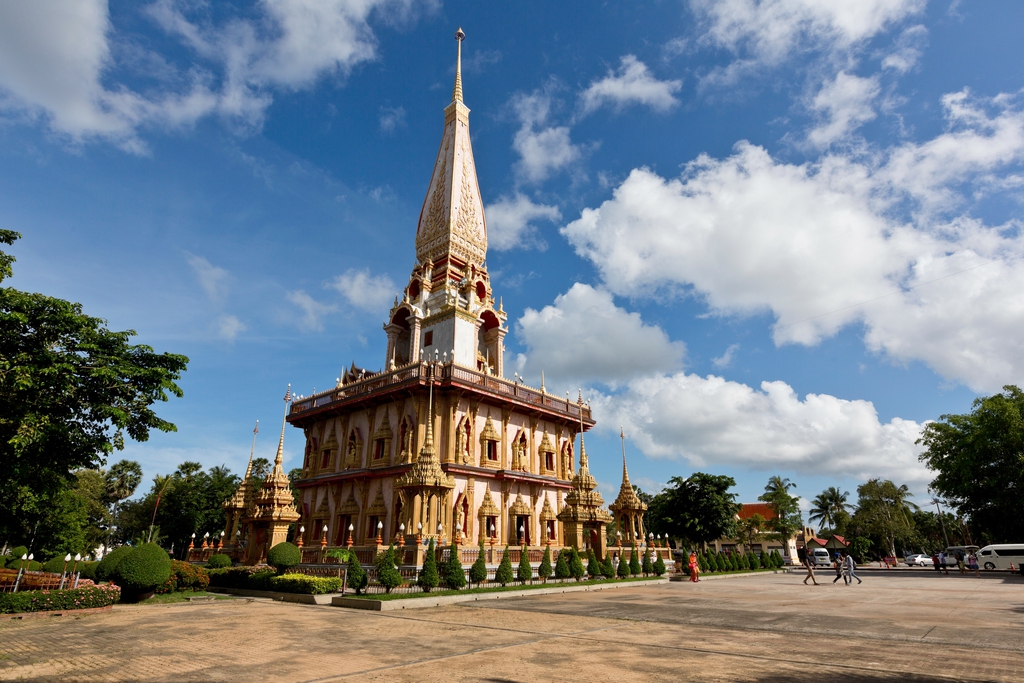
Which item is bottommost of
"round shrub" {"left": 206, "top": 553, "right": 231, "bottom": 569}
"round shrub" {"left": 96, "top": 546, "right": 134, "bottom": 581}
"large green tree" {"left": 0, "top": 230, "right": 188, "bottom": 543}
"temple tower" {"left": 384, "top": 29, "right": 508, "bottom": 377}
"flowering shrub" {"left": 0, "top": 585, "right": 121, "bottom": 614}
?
"flowering shrub" {"left": 0, "top": 585, "right": 121, "bottom": 614}

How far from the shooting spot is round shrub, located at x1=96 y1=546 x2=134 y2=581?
1920 cm

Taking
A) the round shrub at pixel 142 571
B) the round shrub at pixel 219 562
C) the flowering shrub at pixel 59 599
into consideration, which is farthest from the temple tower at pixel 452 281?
the flowering shrub at pixel 59 599

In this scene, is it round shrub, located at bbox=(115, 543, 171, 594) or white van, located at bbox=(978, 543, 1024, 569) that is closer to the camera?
round shrub, located at bbox=(115, 543, 171, 594)

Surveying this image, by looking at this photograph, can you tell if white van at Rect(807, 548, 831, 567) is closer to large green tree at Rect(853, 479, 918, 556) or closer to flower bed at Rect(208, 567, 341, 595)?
large green tree at Rect(853, 479, 918, 556)

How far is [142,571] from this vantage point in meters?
18.9

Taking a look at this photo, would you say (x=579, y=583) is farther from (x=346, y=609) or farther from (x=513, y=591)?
(x=346, y=609)

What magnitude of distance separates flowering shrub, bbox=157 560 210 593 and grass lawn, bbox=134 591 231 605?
0.27 meters

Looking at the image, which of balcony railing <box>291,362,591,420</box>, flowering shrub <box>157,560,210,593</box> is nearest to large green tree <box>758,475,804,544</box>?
balcony railing <box>291,362,591,420</box>

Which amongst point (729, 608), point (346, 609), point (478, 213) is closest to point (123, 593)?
point (346, 609)

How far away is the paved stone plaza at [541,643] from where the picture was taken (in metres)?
8.13

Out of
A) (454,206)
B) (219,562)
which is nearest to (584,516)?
(219,562)

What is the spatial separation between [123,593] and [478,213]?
106 feet

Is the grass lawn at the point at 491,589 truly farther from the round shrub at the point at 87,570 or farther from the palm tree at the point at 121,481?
the palm tree at the point at 121,481

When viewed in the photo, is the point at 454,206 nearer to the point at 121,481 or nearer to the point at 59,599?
the point at 59,599
